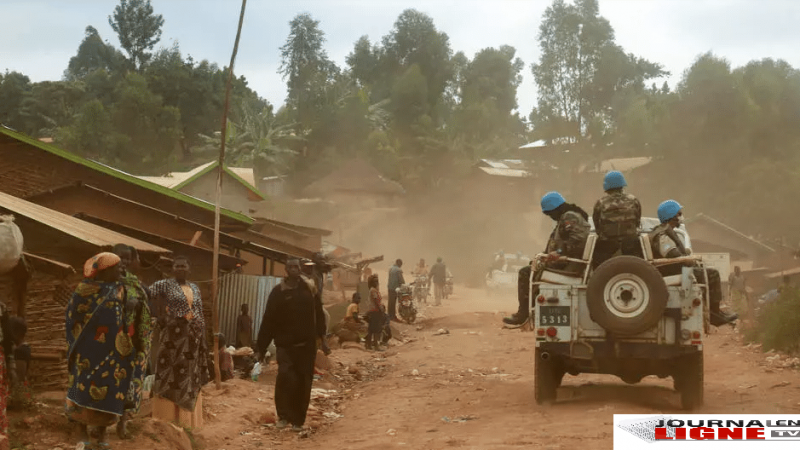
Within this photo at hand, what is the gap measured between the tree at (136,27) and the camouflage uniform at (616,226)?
80108mm

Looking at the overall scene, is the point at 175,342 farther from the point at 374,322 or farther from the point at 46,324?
the point at 374,322

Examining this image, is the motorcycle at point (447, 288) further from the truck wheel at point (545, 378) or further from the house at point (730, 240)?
the truck wheel at point (545, 378)

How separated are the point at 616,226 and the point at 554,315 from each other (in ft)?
3.90

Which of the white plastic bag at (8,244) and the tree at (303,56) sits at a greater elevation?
the tree at (303,56)

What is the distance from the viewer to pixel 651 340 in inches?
395

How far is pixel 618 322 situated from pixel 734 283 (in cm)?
2133

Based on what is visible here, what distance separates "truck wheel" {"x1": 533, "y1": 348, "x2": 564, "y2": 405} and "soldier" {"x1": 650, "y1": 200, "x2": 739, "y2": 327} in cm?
157

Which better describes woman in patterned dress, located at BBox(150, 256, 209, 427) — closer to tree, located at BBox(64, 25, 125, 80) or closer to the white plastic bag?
the white plastic bag

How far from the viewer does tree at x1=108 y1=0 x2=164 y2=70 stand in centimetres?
8569

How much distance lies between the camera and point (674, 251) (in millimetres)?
10477

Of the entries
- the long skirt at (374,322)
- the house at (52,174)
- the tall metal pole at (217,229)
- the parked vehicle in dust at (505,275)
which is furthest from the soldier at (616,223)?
the parked vehicle in dust at (505,275)

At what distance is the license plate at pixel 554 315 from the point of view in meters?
10.3

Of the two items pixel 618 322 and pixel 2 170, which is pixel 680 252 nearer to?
pixel 618 322

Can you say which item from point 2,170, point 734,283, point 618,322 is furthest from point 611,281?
point 734,283
